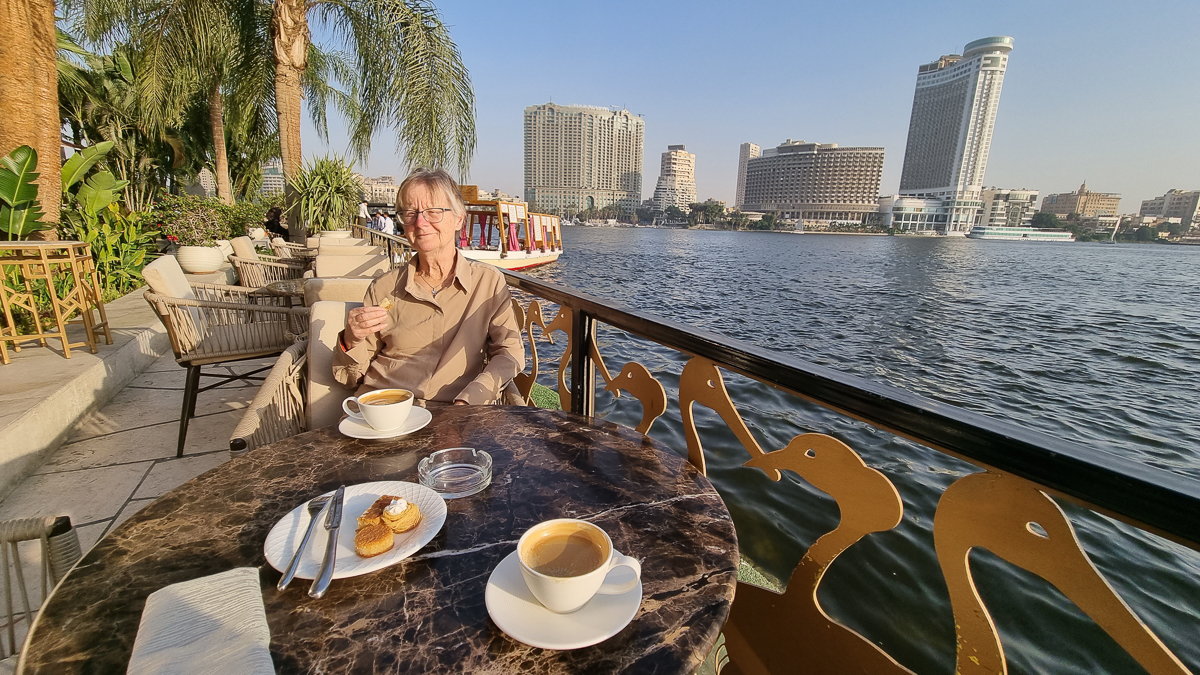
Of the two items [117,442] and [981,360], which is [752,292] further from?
[117,442]

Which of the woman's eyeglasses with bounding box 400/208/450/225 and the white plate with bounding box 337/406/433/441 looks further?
the woman's eyeglasses with bounding box 400/208/450/225

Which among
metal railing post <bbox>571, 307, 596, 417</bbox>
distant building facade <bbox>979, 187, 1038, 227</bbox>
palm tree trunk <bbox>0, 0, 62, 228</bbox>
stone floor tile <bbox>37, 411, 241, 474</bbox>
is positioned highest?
distant building facade <bbox>979, 187, 1038, 227</bbox>

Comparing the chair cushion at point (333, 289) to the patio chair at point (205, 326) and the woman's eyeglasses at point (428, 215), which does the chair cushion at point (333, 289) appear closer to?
the patio chair at point (205, 326)

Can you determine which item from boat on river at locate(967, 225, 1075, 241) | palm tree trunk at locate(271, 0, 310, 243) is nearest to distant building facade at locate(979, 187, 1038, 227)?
boat on river at locate(967, 225, 1075, 241)

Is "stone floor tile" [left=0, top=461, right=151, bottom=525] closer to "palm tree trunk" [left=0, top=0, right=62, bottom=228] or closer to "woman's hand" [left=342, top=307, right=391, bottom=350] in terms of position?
"woman's hand" [left=342, top=307, right=391, bottom=350]

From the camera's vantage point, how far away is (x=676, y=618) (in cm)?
76

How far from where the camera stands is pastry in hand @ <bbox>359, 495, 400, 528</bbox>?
2.99ft

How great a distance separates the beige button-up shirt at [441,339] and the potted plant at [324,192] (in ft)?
22.4

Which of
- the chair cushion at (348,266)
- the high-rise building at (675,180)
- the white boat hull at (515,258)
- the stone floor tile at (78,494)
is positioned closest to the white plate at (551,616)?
the stone floor tile at (78,494)

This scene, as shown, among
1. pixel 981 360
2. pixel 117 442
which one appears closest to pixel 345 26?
pixel 117 442

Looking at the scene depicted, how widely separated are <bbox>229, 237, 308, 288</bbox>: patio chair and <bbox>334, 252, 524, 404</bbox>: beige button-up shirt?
4.11 metres

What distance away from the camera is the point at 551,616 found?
2.41 feet

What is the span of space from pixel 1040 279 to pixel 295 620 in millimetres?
39617

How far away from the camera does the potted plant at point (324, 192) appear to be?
7902 millimetres
